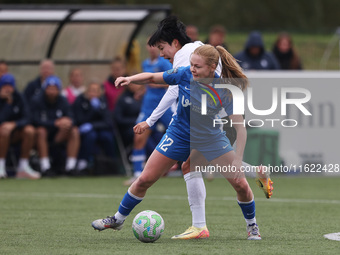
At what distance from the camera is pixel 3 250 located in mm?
6727

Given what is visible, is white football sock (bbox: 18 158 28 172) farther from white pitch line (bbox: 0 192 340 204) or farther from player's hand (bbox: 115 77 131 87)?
player's hand (bbox: 115 77 131 87)

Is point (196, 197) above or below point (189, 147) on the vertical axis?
below

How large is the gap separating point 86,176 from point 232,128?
7970 millimetres

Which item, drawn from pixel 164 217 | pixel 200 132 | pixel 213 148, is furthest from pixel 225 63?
pixel 164 217

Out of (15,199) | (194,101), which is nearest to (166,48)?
(194,101)

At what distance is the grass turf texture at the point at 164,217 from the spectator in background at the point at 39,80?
5.65 ft

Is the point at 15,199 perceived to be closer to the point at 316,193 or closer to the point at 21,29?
the point at 316,193

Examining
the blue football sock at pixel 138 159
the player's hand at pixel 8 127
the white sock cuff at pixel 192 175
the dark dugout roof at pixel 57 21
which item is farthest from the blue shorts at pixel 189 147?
the dark dugout roof at pixel 57 21

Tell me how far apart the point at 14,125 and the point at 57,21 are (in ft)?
8.74

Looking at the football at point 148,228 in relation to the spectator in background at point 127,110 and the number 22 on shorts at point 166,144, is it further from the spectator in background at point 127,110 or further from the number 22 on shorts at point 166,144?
the spectator in background at point 127,110

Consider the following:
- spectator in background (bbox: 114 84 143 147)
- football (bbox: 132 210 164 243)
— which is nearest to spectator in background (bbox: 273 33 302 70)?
spectator in background (bbox: 114 84 143 147)

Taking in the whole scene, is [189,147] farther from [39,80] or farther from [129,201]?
[39,80]

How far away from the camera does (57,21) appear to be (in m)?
16.2

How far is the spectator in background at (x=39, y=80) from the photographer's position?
1519 centimetres
